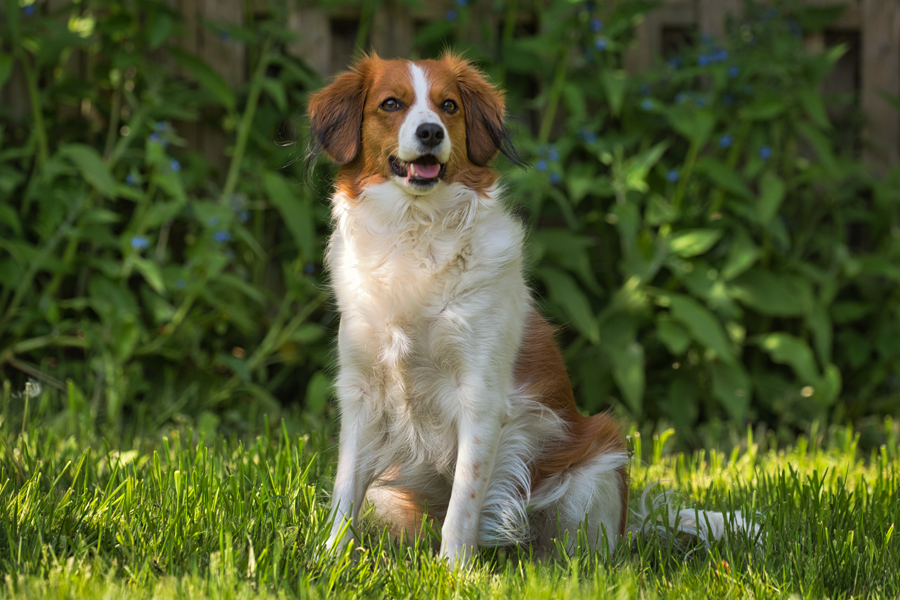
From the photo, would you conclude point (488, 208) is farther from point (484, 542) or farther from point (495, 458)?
point (484, 542)

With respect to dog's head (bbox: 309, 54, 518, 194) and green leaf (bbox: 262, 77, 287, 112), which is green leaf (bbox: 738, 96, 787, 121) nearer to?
dog's head (bbox: 309, 54, 518, 194)

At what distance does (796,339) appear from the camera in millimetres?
4102

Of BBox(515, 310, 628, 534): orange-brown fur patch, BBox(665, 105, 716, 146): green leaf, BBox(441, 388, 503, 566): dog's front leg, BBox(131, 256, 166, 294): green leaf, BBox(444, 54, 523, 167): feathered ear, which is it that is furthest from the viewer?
BBox(665, 105, 716, 146): green leaf

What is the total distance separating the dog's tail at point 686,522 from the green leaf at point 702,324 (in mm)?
1265

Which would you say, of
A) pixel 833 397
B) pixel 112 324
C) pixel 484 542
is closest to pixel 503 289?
pixel 484 542

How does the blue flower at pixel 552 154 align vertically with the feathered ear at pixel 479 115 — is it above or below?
below

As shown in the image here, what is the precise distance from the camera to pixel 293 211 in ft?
13.0

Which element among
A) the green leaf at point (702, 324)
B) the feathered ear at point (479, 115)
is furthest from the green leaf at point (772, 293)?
the feathered ear at point (479, 115)

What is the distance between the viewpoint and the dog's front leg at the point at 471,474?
2.21 m

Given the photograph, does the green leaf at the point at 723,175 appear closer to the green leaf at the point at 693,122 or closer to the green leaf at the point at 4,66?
the green leaf at the point at 693,122

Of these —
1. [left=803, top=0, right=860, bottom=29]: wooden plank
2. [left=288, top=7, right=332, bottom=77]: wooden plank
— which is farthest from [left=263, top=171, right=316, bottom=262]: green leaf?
[left=803, top=0, right=860, bottom=29]: wooden plank

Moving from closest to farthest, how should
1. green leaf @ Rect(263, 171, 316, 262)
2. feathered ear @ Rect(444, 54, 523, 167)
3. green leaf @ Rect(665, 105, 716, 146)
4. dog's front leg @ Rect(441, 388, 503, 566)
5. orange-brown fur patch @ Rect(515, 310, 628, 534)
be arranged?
dog's front leg @ Rect(441, 388, 503, 566)
orange-brown fur patch @ Rect(515, 310, 628, 534)
feathered ear @ Rect(444, 54, 523, 167)
green leaf @ Rect(263, 171, 316, 262)
green leaf @ Rect(665, 105, 716, 146)

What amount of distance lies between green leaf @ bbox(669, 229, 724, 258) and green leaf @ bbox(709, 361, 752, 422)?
591 mm

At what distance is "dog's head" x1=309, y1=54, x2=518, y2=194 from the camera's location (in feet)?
7.92
